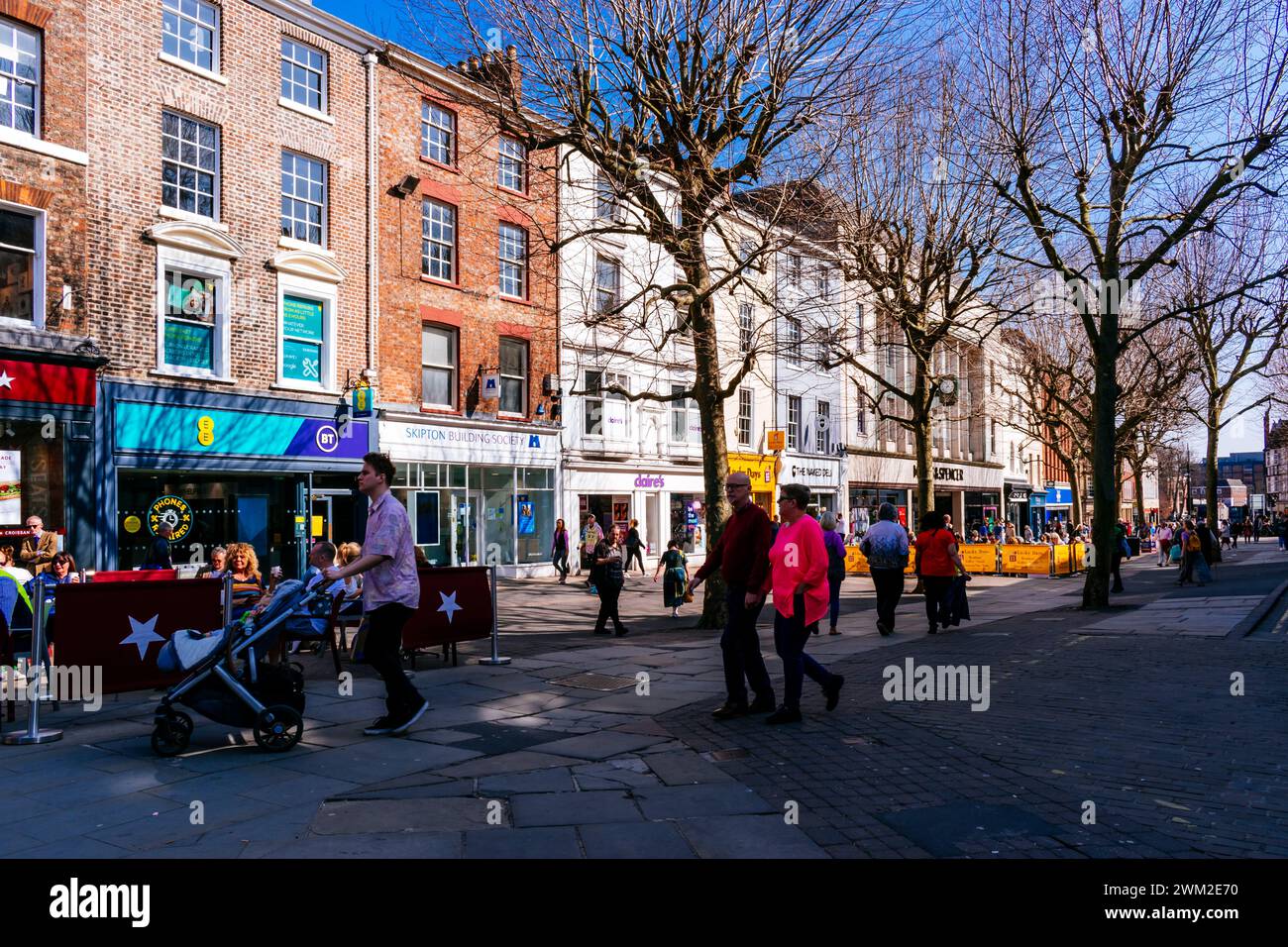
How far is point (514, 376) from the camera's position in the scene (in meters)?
24.9

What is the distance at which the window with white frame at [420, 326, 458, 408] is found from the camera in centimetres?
2247

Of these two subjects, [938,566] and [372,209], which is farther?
[372,209]

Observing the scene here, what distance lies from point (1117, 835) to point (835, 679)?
302 centimetres

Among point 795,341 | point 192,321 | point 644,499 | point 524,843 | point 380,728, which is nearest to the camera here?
point 524,843

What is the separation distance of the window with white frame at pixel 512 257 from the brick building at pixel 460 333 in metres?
0.05

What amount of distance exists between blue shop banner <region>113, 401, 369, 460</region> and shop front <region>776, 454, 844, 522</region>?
741 inches

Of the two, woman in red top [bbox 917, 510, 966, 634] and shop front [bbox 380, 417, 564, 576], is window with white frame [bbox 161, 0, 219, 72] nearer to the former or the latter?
shop front [bbox 380, 417, 564, 576]

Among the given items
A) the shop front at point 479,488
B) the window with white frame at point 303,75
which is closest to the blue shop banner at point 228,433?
the shop front at point 479,488

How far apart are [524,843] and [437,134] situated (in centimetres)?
2169

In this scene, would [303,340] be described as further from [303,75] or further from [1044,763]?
[1044,763]

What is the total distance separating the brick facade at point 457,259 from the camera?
21438 millimetres

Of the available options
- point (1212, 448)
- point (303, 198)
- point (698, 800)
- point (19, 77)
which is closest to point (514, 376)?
point (303, 198)
